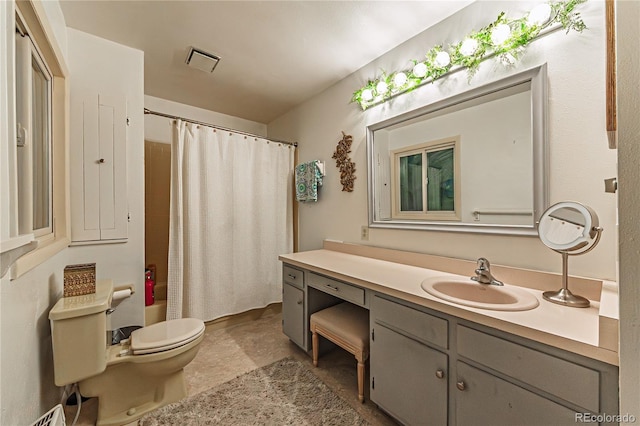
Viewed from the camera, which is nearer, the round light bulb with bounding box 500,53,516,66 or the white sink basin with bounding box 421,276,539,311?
the white sink basin with bounding box 421,276,539,311

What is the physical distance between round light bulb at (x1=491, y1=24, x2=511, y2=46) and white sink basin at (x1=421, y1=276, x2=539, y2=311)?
1.23m

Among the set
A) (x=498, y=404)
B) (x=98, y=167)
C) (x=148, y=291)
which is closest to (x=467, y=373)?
(x=498, y=404)

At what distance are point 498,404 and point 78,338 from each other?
5.83 ft

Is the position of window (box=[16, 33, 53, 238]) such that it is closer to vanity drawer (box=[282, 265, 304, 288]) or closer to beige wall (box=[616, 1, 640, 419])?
vanity drawer (box=[282, 265, 304, 288])

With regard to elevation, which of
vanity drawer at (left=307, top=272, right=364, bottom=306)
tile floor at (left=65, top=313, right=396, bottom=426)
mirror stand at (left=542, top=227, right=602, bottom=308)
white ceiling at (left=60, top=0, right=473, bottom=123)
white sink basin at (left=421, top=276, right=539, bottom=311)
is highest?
white ceiling at (left=60, top=0, right=473, bottom=123)

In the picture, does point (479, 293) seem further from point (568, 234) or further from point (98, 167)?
point (98, 167)

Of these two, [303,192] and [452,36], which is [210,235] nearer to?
[303,192]

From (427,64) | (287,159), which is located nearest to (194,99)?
(287,159)

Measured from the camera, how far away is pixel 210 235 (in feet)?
7.43

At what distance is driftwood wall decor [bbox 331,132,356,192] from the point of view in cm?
216

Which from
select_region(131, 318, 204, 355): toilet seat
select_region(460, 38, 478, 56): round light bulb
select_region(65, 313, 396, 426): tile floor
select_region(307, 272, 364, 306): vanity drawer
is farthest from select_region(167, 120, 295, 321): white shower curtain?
select_region(460, 38, 478, 56): round light bulb

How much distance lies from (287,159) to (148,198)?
4.91ft

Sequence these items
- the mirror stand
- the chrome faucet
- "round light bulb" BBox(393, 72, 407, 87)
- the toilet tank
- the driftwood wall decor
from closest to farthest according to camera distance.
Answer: the mirror stand
the toilet tank
the chrome faucet
"round light bulb" BBox(393, 72, 407, 87)
the driftwood wall decor

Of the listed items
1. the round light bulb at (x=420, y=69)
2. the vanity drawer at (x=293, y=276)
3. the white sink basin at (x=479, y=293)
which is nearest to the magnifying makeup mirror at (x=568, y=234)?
the white sink basin at (x=479, y=293)
